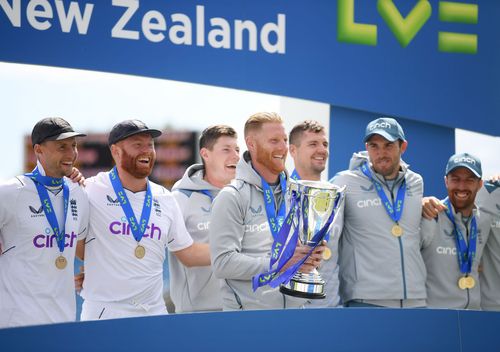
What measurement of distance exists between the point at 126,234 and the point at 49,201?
50 cm

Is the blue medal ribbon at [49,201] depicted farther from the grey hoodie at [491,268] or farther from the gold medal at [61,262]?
the grey hoodie at [491,268]

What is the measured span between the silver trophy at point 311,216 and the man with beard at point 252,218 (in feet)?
0.92

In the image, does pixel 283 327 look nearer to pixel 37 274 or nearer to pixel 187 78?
pixel 37 274

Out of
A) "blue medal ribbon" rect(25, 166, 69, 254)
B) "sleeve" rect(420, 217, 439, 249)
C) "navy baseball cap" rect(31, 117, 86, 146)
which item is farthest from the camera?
"sleeve" rect(420, 217, 439, 249)

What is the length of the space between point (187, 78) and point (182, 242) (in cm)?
197

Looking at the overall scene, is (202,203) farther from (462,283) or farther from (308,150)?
(462,283)

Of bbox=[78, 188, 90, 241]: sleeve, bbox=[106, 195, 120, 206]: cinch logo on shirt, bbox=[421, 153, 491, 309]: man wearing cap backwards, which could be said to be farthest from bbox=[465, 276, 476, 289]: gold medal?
bbox=[78, 188, 90, 241]: sleeve

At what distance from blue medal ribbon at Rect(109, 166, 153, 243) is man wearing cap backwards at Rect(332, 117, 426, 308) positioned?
4.33 feet

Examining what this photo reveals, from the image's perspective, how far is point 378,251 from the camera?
5074 millimetres

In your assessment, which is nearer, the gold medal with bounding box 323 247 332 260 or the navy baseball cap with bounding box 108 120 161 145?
the navy baseball cap with bounding box 108 120 161 145

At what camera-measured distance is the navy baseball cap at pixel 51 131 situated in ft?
15.1

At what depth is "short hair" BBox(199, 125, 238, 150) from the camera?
5.59 metres

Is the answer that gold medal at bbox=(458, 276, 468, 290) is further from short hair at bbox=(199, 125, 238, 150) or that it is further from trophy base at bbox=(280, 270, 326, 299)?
short hair at bbox=(199, 125, 238, 150)

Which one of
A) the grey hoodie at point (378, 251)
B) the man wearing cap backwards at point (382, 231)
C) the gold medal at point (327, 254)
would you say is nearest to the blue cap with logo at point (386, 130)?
the man wearing cap backwards at point (382, 231)
